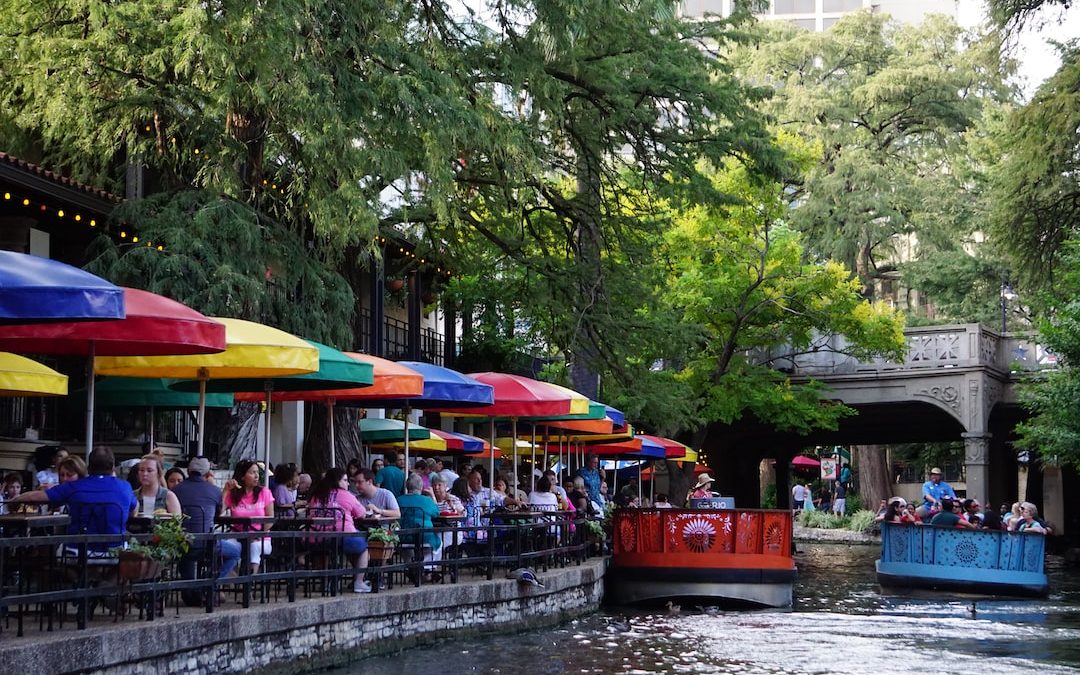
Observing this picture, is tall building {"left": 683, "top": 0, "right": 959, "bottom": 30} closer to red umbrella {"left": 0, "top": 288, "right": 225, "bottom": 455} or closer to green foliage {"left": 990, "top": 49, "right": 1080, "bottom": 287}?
green foliage {"left": 990, "top": 49, "right": 1080, "bottom": 287}

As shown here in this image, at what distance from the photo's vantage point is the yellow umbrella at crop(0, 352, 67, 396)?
1474 cm

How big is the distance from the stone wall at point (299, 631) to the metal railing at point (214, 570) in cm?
23

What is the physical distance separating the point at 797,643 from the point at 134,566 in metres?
8.40

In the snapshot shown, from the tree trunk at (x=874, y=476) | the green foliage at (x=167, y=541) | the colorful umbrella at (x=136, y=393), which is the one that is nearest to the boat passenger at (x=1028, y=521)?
the colorful umbrella at (x=136, y=393)

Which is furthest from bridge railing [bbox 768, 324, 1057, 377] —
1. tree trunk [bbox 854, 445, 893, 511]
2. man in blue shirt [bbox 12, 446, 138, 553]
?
man in blue shirt [bbox 12, 446, 138, 553]

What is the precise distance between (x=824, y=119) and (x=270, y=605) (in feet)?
140

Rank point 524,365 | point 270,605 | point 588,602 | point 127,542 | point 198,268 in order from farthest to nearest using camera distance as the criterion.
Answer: point 524,365
point 588,602
point 198,268
point 270,605
point 127,542

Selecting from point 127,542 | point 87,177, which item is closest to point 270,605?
point 127,542

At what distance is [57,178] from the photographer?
777 inches

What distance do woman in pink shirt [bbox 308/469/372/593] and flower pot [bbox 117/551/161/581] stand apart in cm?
359

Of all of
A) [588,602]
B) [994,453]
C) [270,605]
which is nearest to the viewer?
[270,605]

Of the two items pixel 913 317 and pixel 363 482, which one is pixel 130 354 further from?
pixel 913 317

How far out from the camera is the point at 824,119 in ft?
173

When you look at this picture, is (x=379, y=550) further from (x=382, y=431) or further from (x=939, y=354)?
(x=939, y=354)
